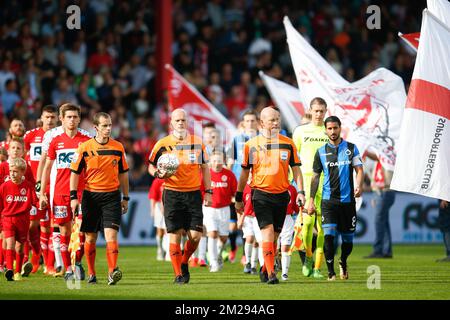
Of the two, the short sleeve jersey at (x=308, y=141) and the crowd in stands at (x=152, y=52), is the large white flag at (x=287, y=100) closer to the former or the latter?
the short sleeve jersey at (x=308, y=141)

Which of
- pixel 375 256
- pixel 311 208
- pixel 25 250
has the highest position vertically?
pixel 311 208

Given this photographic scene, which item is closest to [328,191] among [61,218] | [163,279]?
[163,279]

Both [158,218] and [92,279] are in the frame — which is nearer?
[92,279]

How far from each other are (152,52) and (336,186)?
15.5 meters

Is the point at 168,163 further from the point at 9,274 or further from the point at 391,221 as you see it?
the point at 391,221

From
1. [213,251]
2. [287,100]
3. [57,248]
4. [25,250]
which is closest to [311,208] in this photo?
[213,251]

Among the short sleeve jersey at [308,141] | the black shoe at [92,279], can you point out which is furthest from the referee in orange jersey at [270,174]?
the black shoe at [92,279]

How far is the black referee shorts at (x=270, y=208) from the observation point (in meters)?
→ 15.3

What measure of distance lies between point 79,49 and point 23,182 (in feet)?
39.9

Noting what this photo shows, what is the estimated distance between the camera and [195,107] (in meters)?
23.7

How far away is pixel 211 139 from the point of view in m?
19.7

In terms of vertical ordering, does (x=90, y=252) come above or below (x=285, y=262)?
above

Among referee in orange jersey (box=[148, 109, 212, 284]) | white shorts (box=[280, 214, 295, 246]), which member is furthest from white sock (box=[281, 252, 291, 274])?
referee in orange jersey (box=[148, 109, 212, 284])
